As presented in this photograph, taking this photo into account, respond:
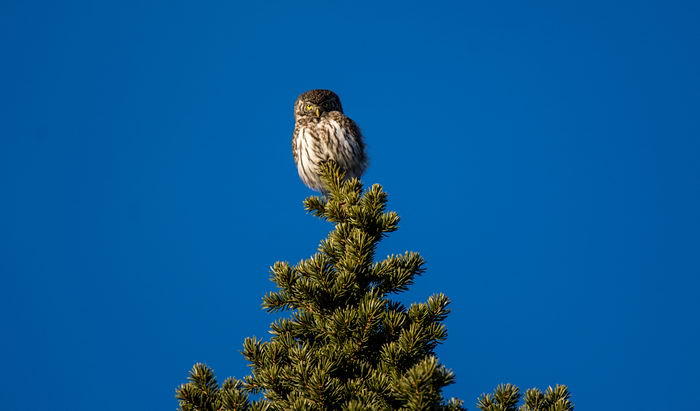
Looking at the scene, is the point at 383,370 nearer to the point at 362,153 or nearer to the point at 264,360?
the point at 264,360

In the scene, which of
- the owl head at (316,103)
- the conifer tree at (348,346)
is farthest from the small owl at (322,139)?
the conifer tree at (348,346)

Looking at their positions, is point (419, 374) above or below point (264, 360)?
below

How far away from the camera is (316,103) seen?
9.67 metres

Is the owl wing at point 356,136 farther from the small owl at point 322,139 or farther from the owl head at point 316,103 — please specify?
the owl head at point 316,103

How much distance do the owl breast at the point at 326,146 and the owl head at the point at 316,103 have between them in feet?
0.44

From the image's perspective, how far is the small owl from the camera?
364 inches

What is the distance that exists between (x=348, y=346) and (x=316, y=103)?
5.72m

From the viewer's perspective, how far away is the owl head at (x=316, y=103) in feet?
31.7

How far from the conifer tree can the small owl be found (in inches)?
162

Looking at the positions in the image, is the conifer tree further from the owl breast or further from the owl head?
the owl head

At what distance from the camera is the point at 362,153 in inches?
380

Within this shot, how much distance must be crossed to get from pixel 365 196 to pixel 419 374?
1.92m

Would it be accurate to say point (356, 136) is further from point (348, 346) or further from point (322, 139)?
point (348, 346)

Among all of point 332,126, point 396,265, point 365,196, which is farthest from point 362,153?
point 396,265
